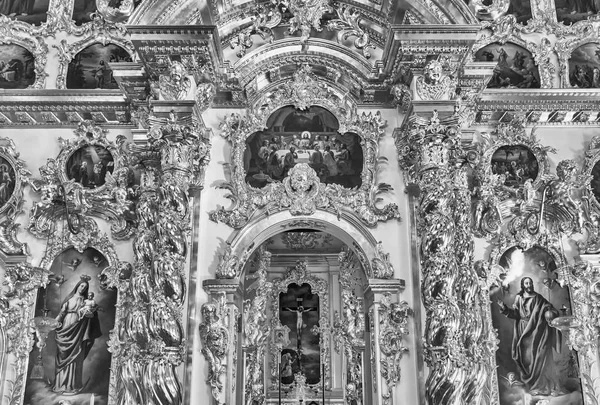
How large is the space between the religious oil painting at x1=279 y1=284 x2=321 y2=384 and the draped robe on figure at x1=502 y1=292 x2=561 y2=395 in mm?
6424

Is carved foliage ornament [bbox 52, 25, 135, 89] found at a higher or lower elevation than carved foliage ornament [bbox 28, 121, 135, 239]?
higher

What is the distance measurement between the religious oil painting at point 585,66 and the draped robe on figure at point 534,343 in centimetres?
395

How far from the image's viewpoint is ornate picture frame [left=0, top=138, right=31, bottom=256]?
9.84 m

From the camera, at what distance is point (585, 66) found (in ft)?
35.4

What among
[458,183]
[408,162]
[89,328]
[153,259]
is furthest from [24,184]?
[458,183]

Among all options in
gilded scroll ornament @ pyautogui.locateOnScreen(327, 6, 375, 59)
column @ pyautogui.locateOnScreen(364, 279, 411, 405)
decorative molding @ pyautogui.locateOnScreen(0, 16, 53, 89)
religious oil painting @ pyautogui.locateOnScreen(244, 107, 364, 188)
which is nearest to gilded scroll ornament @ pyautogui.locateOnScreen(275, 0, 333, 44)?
gilded scroll ornament @ pyautogui.locateOnScreen(327, 6, 375, 59)

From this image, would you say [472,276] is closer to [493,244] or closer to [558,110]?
[493,244]

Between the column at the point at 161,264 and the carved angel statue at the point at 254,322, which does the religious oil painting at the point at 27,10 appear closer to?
the column at the point at 161,264

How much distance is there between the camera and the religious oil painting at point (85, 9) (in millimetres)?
11034

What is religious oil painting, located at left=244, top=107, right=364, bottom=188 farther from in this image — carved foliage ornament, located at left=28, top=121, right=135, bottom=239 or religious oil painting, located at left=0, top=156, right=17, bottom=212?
religious oil painting, located at left=0, top=156, right=17, bottom=212

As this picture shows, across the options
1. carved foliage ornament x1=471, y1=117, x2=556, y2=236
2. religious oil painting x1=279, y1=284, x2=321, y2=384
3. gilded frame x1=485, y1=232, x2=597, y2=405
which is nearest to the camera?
gilded frame x1=485, y1=232, x2=597, y2=405

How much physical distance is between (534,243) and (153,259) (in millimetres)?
6137

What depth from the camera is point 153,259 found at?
8375 millimetres

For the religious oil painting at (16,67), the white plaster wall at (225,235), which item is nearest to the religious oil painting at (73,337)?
the white plaster wall at (225,235)
